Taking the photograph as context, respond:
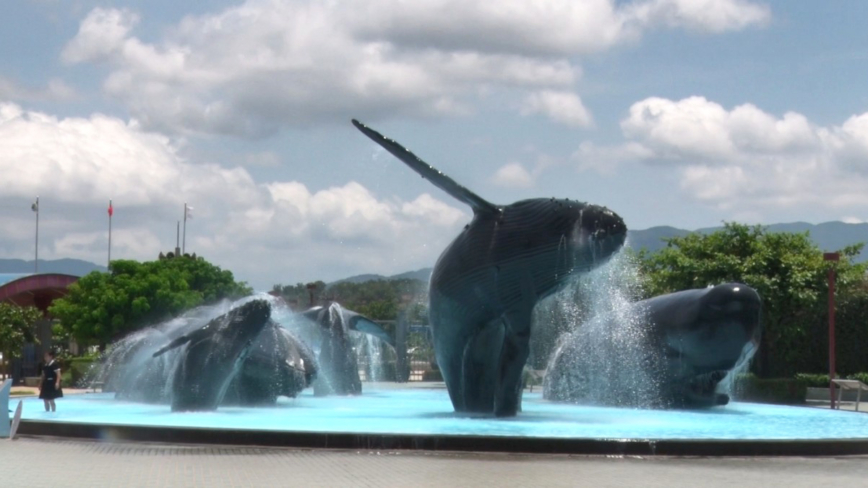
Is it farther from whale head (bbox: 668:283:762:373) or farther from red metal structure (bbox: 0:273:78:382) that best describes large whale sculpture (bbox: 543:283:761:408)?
red metal structure (bbox: 0:273:78:382)

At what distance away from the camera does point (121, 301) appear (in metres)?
47.1

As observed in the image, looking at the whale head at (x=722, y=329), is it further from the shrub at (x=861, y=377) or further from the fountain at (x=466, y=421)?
the shrub at (x=861, y=377)

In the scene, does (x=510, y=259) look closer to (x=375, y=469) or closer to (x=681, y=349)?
(x=681, y=349)

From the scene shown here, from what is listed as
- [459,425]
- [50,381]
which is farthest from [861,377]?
[50,381]

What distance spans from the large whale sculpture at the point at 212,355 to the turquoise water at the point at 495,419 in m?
0.37

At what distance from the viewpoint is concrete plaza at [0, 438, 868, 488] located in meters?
12.7

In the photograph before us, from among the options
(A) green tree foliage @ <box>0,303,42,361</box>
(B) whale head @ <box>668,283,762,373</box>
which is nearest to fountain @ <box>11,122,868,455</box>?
(B) whale head @ <box>668,283,762,373</box>

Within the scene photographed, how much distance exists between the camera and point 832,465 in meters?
15.0

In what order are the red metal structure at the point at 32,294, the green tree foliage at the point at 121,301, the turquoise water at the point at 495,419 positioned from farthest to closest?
the red metal structure at the point at 32,294, the green tree foliage at the point at 121,301, the turquoise water at the point at 495,419

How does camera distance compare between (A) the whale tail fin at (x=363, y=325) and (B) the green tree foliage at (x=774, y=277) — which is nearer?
(A) the whale tail fin at (x=363, y=325)

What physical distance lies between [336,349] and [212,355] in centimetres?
977

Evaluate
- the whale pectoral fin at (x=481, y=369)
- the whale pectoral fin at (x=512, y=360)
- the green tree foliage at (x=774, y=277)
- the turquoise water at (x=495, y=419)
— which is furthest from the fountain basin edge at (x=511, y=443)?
the green tree foliage at (x=774, y=277)

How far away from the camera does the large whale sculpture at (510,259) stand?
20.2 meters

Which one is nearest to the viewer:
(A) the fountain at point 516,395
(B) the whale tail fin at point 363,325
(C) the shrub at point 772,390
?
(A) the fountain at point 516,395
